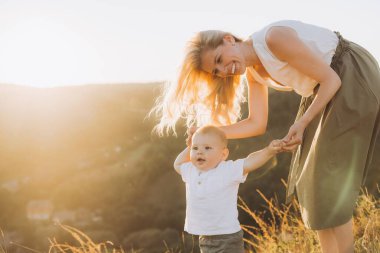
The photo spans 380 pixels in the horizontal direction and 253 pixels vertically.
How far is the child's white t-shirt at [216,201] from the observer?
2324 mm

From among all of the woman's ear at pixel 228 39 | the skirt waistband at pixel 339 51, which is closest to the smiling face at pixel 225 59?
the woman's ear at pixel 228 39

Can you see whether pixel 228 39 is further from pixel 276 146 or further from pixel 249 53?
pixel 276 146

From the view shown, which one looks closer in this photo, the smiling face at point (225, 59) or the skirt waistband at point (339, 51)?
the skirt waistband at point (339, 51)

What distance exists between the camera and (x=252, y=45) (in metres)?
2.60

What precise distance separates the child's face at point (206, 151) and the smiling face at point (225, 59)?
398mm

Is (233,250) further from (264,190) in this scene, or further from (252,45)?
(264,190)

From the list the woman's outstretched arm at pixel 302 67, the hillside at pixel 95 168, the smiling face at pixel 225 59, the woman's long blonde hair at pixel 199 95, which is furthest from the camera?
the hillside at pixel 95 168

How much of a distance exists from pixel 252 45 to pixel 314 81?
1.26 ft

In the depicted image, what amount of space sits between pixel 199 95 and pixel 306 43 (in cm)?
72

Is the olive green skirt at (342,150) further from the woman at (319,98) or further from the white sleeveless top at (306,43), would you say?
the white sleeveless top at (306,43)

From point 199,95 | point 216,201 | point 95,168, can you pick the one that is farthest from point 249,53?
point 95,168

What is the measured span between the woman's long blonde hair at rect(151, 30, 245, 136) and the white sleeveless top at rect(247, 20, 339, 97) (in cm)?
27

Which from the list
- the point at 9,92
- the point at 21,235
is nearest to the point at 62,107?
the point at 9,92

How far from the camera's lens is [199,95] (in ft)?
9.46
